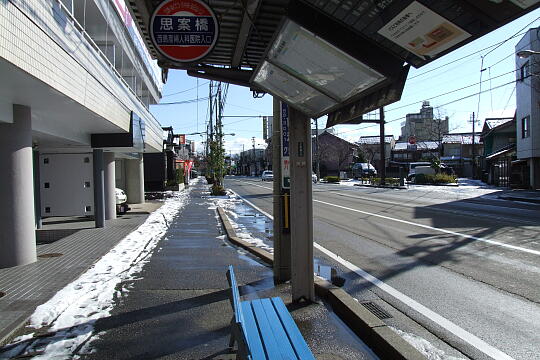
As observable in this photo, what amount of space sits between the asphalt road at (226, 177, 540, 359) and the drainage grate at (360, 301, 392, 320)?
19cm

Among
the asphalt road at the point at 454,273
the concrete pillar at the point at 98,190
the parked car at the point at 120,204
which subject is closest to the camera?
the asphalt road at the point at 454,273

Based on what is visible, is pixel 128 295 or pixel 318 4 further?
pixel 128 295

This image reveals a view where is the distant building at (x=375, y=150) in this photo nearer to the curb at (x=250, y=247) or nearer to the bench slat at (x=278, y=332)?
the curb at (x=250, y=247)

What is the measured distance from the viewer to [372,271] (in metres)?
7.66

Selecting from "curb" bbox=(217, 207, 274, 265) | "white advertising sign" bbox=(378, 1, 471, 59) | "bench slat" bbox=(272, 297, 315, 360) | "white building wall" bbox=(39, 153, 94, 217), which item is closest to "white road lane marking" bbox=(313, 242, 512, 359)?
"curb" bbox=(217, 207, 274, 265)

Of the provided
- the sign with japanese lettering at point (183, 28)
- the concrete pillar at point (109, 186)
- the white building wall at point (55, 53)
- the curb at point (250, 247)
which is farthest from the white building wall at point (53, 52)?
the concrete pillar at point (109, 186)

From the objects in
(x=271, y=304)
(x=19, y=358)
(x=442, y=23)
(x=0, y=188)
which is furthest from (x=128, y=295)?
(x=442, y=23)

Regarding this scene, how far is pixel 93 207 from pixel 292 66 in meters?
12.1

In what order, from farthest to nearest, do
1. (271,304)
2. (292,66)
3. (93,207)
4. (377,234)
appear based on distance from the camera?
(93,207)
(377,234)
(271,304)
(292,66)

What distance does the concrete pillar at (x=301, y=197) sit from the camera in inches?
A: 204

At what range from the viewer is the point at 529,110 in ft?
104

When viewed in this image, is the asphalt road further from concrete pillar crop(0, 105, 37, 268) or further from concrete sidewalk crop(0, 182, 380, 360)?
concrete pillar crop(0, 105, 37, 268)

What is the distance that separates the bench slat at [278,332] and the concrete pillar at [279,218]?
1826 mm

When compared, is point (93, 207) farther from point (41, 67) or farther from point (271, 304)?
point (271, 304)
